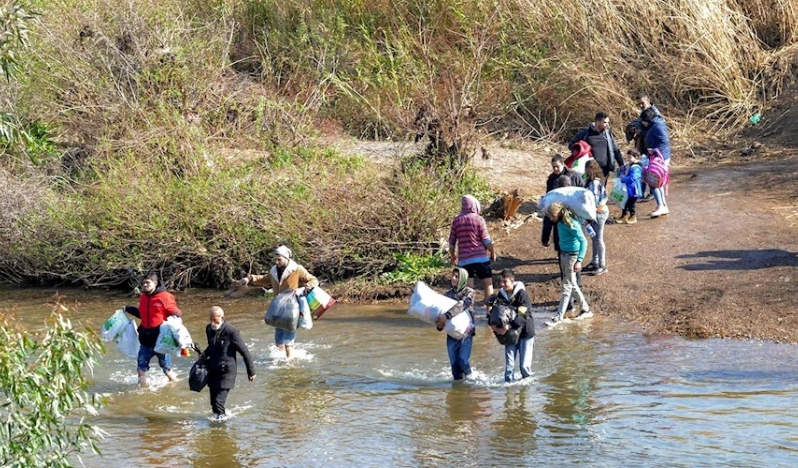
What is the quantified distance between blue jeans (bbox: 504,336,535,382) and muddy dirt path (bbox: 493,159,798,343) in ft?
7.90

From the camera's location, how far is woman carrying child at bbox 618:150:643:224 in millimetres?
15734

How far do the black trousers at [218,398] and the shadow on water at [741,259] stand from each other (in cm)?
665

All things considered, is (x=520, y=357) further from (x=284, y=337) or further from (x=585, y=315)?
(x=284, y=337)

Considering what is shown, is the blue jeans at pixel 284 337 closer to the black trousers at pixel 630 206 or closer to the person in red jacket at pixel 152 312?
the person in red jacket at pixel 152 312

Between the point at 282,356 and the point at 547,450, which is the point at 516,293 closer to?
the point at 547,450

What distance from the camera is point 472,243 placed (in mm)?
13938

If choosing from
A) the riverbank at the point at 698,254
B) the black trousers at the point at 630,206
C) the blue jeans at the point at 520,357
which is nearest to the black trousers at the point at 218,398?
the blue jeans at the point at 520,357

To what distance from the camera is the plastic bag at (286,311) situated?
12.5m

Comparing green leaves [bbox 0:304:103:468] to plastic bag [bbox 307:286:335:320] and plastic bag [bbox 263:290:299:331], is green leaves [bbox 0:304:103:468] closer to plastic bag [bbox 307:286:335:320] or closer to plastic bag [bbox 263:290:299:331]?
plastic bag [bbox 263:290:299:331]

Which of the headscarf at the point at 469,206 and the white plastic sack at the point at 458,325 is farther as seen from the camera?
the headscarf at the point at 469,206

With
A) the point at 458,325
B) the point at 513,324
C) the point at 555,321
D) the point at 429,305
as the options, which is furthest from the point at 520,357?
the point at 555,321

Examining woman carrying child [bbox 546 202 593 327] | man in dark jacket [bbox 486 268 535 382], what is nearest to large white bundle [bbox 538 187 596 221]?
woman carrying child [bbox 546 202 593 327]

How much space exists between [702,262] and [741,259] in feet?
1.60

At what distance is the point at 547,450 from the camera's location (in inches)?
382
